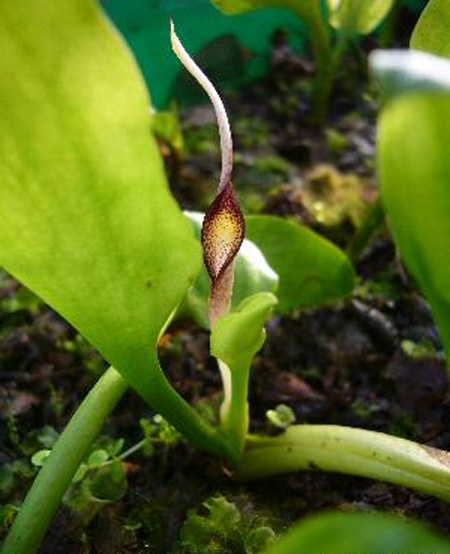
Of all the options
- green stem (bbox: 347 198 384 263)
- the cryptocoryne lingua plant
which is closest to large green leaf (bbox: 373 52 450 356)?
the cryptocoryne lingua plant

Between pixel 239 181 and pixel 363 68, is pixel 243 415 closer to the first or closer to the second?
pixel 239 181

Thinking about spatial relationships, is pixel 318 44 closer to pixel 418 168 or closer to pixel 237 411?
pixel 237 411

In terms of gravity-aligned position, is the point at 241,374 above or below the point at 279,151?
above

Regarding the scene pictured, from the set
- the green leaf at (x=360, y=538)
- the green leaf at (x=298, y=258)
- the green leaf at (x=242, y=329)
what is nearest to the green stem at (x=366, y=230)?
the green leaf at (x=298, y=258)

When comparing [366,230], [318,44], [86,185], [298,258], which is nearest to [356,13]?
[318,44]

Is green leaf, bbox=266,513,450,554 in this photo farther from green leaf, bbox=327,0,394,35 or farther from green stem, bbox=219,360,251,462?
green leaf, bbox=327,0,394,35

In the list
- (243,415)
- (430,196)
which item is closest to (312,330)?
(243,415)

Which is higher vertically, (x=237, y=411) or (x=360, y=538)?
(x=360, y=538)
